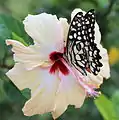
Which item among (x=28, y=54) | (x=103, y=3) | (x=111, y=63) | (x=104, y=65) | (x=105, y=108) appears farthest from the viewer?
(x=111, y=63)

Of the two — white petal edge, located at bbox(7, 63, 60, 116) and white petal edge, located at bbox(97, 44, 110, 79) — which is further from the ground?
white petal edge, located at bbox(7, 63, 60, 116)

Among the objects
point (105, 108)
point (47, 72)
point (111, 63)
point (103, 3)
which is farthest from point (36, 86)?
point (111, 63)

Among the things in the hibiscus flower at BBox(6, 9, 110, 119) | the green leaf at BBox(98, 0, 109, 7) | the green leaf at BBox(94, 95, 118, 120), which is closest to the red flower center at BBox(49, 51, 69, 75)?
the hibiscus flower at BBox(6, 9, 110, 119)

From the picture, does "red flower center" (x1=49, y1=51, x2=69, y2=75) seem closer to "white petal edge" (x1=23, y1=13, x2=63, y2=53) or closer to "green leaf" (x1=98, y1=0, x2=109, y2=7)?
"white petal edge" (x1=23, y1=13, x2=63, y2=53)

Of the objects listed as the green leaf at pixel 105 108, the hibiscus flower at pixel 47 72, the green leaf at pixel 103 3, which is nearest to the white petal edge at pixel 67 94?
the hibiscus flower at pixel 47 72

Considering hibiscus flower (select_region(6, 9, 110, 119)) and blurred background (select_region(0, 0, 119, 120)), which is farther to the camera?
blurred background (select_region(0, 0, 119, 120))

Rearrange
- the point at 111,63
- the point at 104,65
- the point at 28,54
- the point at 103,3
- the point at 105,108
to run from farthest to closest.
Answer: the point at 111,63, the point at 103,3, the point at 105,108, the point at 104,65, the point at 28,54

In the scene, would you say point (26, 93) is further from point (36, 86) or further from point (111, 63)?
point (111, 63)

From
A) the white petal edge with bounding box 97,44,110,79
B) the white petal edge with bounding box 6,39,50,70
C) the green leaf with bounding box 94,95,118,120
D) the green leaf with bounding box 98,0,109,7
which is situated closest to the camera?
the white petal edge with bounding box 6,39,50,70
